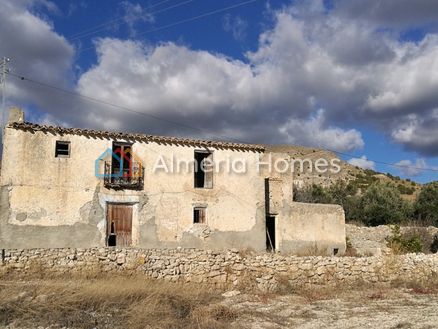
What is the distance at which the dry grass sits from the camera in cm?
965

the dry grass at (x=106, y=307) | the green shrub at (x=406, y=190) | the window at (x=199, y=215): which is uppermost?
the green shrub at (x=406, y=190)

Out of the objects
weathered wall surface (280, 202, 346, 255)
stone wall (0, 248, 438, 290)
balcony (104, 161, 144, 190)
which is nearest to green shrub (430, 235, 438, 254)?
weathered wall surface (280, 202, 346, 255)

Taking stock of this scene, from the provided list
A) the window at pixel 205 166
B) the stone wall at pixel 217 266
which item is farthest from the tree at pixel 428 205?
the stone wall at pixel 217 266

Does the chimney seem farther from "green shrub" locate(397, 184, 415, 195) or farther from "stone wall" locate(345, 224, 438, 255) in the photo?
"green shrub" locate(397, 184, 415, 195)

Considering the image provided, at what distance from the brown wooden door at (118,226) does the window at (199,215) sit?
122 inches

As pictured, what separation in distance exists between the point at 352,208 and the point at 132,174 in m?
22.9

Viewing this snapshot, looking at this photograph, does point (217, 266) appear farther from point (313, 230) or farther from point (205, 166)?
point (313, 230)

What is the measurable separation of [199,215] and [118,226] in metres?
3.88

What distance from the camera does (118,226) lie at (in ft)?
65.7

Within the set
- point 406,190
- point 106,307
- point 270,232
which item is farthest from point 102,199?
point 406,190

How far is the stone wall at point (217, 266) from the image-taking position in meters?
14.7

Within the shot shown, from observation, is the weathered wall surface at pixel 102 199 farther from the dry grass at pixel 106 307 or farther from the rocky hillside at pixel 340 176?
the rocky hillside at pixel 340 176

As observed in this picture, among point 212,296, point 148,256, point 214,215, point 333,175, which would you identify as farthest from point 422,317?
point 333,175

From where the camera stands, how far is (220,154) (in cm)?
2261
